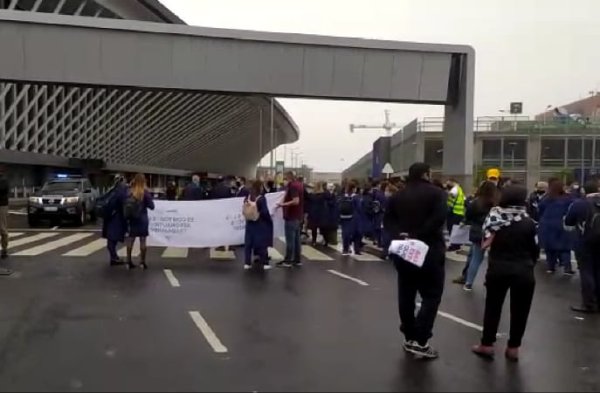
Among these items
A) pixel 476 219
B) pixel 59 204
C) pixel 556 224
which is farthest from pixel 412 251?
pixel 59 204

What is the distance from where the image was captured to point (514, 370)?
6.21 meters

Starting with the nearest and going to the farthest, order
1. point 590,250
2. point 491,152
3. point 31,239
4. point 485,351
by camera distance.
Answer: point 485,351 < point 590,250 < point 31,239 < point 491,152

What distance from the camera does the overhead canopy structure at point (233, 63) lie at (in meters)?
20.3

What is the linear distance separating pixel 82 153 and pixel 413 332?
6003 centimetres

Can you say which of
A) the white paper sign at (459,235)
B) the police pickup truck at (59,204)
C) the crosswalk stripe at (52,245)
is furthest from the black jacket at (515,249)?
the police pickup truck at (59,204)

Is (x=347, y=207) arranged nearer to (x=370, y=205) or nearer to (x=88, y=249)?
(x=370, y=205)

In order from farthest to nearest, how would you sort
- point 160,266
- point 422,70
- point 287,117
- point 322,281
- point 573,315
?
1. point 287,117
2. point 422,70
3. point 160,266
4. point 322,281
5. point 573,315

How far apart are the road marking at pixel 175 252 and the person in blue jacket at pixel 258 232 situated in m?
2.48

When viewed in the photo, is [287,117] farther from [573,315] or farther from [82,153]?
[573,315]

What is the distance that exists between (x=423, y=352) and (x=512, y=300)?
3.28 ft

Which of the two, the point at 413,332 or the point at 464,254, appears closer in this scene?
the point at 413,332

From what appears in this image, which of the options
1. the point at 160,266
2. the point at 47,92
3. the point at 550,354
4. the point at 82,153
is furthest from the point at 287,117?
the point at 550,354

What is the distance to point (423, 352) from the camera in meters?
6.50

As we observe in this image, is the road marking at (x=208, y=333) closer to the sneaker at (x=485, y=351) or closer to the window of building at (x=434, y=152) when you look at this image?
the sneaker at (x=485, y=351)
